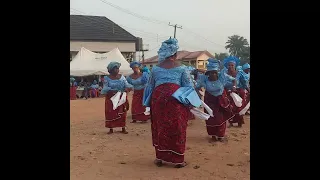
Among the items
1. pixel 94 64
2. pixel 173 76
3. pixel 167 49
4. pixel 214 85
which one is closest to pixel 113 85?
pixel 214 85

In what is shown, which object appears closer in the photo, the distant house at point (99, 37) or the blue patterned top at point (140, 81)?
the blue patterned top at point (140, 81)

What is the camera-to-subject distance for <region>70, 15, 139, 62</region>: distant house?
1367 inches

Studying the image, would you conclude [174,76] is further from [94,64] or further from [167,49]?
[94,64]

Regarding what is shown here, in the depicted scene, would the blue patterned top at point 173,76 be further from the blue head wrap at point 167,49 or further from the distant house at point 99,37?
the distant house at point 99,37

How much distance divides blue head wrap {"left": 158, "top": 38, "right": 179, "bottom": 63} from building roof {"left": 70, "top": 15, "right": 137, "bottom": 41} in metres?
29.7

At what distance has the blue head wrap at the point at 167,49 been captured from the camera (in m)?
5.70

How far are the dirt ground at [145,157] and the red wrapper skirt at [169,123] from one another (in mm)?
253

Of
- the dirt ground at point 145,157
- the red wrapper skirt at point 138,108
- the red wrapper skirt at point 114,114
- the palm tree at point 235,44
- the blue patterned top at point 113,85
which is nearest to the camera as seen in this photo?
the dirt ground at point 145,157

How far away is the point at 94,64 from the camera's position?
84.1 feet

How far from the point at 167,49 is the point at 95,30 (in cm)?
3263

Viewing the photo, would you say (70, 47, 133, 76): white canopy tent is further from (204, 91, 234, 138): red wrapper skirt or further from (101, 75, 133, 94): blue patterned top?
(204, 91, 234, 138): red wrapper skirt

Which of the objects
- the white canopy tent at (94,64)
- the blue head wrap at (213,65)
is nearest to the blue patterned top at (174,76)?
the blue head wrap at (213,65)
